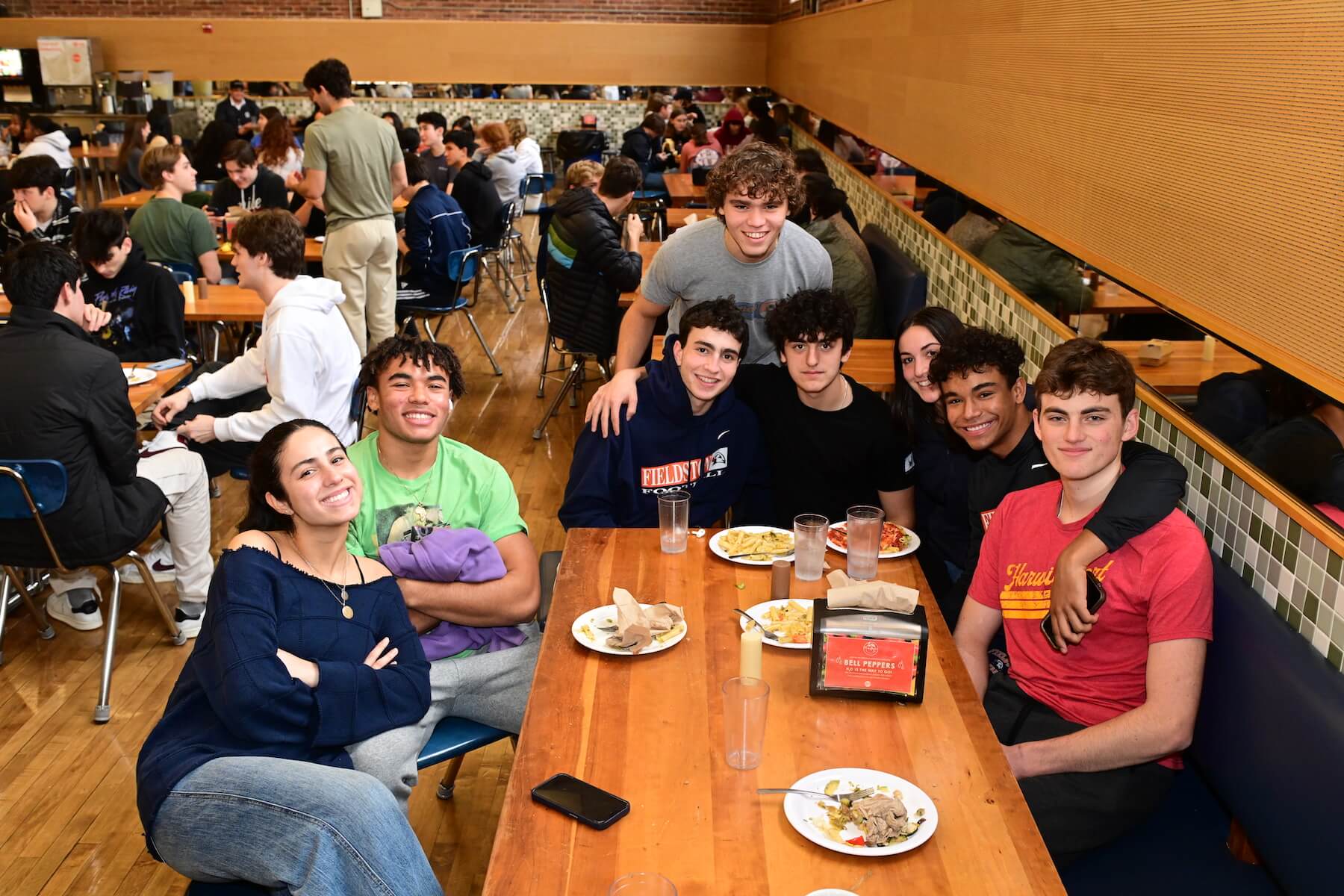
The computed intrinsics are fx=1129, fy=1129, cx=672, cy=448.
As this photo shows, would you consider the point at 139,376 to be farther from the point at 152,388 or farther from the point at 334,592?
the point at 334,592

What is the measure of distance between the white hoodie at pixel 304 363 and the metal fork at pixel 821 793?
2491mm

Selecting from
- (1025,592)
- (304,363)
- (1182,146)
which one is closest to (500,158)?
(304,363)

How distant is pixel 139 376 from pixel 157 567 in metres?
0.72

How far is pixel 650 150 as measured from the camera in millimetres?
11023

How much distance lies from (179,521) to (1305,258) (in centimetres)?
341

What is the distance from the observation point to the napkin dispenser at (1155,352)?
2350 mm

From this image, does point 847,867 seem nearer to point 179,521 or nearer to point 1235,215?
point 1235,215

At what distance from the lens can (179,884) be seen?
107 inches

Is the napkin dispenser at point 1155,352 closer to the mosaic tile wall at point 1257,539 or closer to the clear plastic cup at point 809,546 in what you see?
the mosaic tile wall at point 1257,539

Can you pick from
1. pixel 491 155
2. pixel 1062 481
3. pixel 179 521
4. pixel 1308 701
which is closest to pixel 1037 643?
pixel 1062 481

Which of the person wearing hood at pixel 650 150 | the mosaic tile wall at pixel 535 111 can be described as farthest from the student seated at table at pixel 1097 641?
the mosaic tile wall at pixel 535 111

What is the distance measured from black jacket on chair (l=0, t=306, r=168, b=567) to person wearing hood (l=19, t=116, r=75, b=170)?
7.04 m

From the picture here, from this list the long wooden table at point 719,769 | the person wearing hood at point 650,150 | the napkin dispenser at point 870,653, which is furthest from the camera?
the person wearing hood at point 650,150

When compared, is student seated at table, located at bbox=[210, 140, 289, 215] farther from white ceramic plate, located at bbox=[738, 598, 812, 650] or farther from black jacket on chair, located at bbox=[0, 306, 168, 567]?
white ceramic plate, located at bbox=[738, 598, 812, 650]
